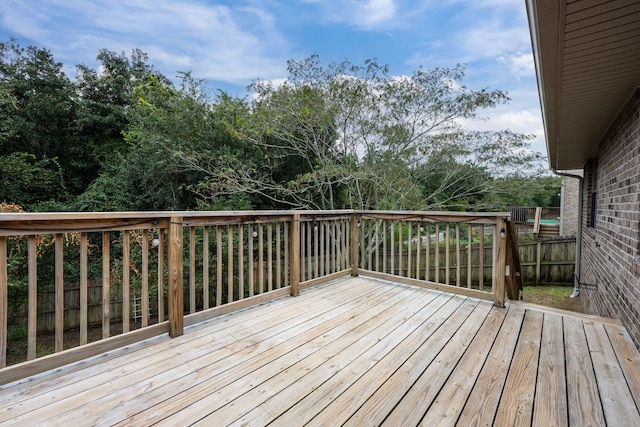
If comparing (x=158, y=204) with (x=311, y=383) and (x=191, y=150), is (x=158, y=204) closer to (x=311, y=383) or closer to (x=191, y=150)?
(x=191, y=150)

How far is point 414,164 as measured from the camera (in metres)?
6.62

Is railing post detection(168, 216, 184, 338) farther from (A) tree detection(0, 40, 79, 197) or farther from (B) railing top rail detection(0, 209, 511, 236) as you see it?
(A) tree detection(0, 40, 79, 197)

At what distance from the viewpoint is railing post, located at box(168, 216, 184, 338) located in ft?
7.85

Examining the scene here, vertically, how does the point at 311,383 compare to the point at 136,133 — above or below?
below

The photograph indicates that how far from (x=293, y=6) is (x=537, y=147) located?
6.13m

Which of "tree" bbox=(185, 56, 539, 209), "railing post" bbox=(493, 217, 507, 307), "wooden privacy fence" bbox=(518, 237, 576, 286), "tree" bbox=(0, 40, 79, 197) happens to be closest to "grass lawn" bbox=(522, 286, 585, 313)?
"wooden privacy fence" bbox=(518, 237, 576, 286)

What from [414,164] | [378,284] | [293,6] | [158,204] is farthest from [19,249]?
[414,164]

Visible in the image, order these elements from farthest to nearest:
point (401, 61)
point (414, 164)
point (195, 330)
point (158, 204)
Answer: point (158, 204) → point (414, 164) → point (401, 61) → point (195, 330)

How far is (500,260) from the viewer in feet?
10.1

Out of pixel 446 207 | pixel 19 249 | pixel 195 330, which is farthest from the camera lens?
pixel 446 207

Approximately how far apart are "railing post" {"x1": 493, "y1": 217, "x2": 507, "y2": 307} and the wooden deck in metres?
0.31

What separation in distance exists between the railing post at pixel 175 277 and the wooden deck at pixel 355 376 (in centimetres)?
11

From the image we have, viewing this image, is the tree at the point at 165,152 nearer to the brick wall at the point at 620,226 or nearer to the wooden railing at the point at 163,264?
the wooden railing at the point at 163,264

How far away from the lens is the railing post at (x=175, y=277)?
2.39m
